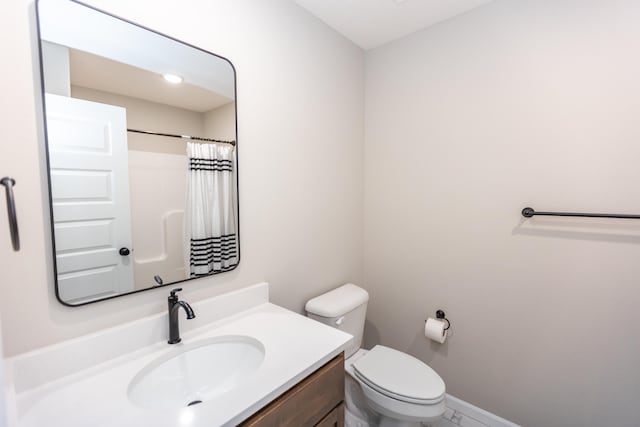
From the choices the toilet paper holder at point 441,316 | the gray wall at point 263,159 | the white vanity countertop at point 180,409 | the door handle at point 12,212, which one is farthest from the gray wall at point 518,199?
the door handle at point 12,212

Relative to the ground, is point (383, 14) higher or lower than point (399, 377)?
higher

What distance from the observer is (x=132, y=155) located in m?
0.98

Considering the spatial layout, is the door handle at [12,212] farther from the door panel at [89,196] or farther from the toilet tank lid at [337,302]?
the toilet tank lid at [337,302]

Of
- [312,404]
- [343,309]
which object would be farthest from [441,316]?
[312,404]

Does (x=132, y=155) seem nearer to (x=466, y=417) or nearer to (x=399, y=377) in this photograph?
(x=399, y=377)

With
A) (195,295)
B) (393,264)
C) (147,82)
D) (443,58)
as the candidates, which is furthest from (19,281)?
(443,58)

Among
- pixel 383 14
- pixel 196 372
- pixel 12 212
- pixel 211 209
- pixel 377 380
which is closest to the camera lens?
pixel 12 212

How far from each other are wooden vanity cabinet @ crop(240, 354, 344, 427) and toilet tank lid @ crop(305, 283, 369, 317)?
468 mm

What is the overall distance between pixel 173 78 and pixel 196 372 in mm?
1060

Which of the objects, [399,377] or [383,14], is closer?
[399,377]

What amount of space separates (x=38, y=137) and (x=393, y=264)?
1.78 meters

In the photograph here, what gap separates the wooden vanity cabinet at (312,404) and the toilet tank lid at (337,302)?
47 centimetres

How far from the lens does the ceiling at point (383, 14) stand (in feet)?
4.83

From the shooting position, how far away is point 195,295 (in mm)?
1132
